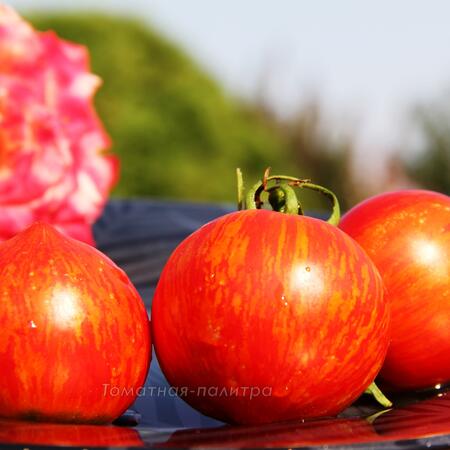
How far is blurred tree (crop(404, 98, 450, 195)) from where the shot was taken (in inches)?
256

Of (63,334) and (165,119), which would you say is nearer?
(63,334)

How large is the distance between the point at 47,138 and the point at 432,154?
15.9 feet

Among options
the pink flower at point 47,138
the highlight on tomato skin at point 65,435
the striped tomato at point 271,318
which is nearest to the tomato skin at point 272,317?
the striped tomato at point 271,318

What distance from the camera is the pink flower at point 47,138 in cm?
225

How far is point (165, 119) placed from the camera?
6086mm

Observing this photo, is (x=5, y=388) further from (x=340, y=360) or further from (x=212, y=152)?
(x=212, y=152)

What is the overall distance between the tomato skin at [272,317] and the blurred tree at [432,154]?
547cm

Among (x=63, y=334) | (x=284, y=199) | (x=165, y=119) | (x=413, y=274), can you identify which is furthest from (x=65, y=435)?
(x=165, y=119)

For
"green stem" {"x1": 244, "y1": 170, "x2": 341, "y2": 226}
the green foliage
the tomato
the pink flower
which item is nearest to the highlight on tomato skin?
the tomato

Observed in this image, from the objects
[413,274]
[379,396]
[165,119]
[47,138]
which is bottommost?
[165,119]

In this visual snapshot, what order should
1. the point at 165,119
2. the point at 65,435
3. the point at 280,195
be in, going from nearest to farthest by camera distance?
the point at 65,435 < the point at 280,195 < the point at 165,119

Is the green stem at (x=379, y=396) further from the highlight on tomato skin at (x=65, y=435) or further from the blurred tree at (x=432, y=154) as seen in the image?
the blurred tree at (x=432, y=154)

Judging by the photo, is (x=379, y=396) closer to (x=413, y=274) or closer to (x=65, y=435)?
(x=413, y=274)

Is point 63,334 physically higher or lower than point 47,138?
higher
